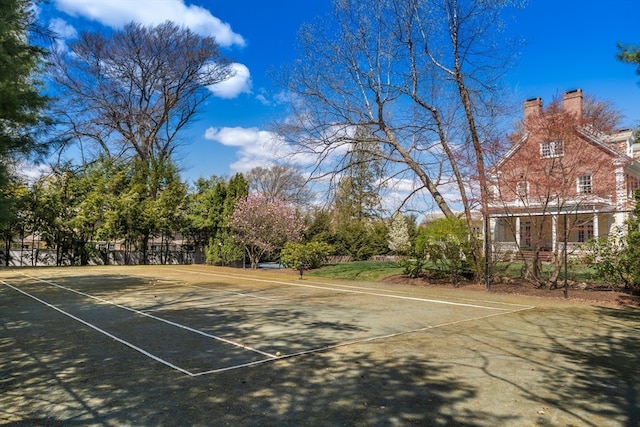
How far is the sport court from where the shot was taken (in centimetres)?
551

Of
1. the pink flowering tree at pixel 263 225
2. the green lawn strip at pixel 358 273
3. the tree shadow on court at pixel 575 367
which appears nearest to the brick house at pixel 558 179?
the tree shadow on court at pixel 575 367

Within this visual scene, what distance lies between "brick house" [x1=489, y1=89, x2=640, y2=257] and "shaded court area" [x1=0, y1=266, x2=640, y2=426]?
139 inches

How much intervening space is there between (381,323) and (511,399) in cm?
377

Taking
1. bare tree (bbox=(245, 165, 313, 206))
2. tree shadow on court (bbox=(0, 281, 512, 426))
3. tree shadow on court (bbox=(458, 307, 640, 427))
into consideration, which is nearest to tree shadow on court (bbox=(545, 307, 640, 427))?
tree shadow on court (bbox=(458, 307, 640, 427))

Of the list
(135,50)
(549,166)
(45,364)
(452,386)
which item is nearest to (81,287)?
(45,364)

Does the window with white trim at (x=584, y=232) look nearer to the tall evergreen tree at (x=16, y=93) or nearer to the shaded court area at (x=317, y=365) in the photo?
the shaded court area at (x=317, y=365)

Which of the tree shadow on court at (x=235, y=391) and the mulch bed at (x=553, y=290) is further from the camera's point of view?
the mulch bed at (x=553, y=290)

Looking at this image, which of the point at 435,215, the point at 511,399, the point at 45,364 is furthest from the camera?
the point at 435,215

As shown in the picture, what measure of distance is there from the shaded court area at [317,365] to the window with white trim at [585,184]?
3.81 meters

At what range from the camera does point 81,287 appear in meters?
13.5

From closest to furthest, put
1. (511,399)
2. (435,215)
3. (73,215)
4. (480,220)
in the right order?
(511,399), (480,220), (435,215), (73,215)

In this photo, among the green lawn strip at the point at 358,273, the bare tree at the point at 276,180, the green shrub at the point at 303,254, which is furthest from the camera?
the bare tree at the point at 276,180

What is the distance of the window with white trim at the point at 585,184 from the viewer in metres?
11.8

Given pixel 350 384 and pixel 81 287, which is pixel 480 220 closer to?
pixel 350 384
